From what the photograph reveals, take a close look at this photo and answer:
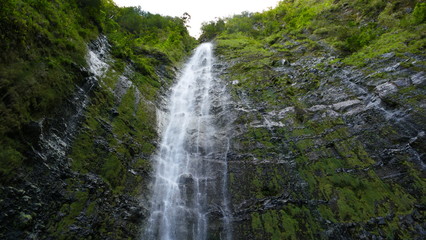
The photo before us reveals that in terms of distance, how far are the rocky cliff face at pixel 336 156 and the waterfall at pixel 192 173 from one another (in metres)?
0.59

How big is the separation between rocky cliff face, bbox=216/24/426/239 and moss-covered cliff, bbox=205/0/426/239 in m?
0.03

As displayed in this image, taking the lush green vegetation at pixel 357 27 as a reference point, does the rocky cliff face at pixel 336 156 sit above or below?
below

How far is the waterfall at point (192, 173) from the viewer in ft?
23.9

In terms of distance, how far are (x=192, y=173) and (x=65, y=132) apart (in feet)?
15.1

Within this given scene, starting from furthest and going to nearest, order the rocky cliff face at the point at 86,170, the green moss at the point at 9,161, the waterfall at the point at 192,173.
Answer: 1. the waterfall at the point at 192,173
2. the rocky cliff face at the point at 86,170
3. the green moss at the point at 9,161

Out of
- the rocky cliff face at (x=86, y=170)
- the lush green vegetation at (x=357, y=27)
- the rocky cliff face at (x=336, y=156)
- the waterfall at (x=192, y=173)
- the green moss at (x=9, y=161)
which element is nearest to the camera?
the green moss at (x=9, y=161)

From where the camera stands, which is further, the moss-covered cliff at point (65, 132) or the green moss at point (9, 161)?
the moss-covered cliff at point (65, 132)

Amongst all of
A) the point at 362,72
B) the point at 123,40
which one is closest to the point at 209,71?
the point at 123,40

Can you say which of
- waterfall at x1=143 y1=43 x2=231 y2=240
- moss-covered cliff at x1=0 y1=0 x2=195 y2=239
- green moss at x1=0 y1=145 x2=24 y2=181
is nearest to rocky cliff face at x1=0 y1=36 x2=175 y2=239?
moss-covered cliff at x1=0 y1=0 x2=195 y2=239

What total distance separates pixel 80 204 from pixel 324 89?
1061 centimetres

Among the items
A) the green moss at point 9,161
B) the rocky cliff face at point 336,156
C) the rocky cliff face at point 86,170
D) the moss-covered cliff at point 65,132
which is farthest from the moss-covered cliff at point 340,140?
the green moss at point 9,161

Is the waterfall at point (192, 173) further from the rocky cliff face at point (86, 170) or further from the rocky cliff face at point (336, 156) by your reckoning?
the rocky cliff face at point (86, 170)

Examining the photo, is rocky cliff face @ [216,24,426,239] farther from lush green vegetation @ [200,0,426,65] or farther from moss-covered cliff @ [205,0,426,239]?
lush green vegetation @ [200,0,426,65]

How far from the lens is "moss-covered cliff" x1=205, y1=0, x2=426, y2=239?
660cm
